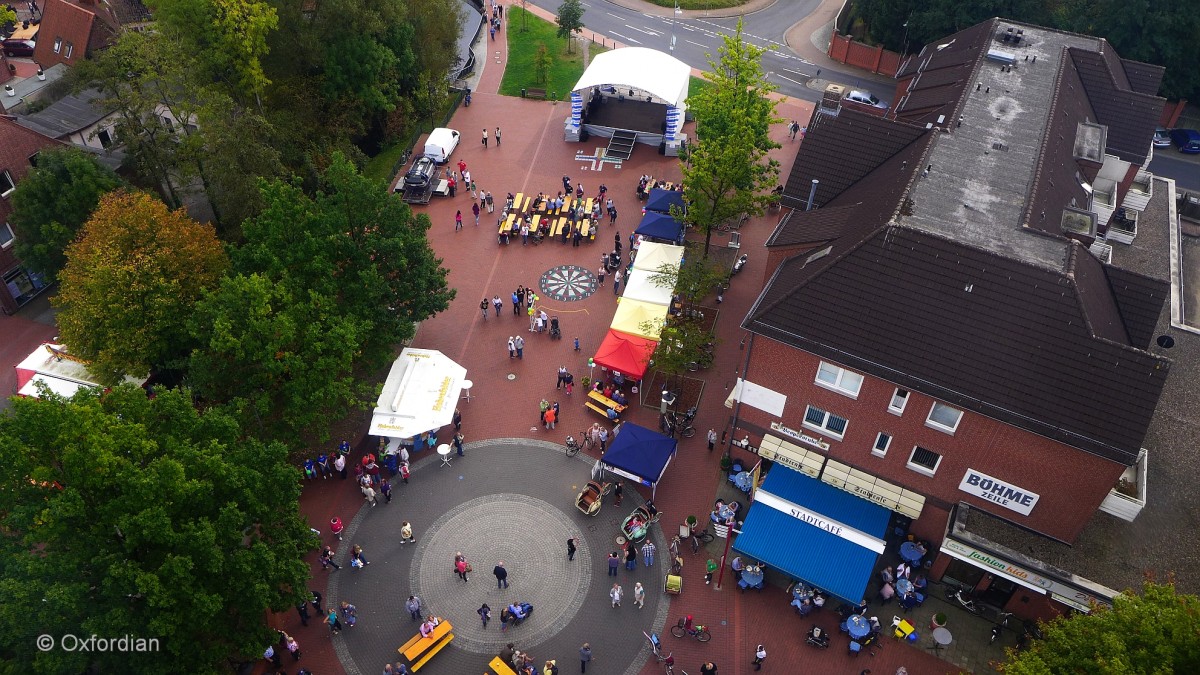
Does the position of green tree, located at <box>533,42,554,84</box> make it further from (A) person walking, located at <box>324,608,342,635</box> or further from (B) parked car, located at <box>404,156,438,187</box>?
(A) person walking, located at <box>324,608,342,635</box>

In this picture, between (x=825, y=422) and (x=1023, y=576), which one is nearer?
(x=1023, y=576)

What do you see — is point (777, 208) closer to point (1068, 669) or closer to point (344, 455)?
point (344, 455)

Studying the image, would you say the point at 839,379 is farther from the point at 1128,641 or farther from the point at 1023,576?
Answer: the point at 1128,641

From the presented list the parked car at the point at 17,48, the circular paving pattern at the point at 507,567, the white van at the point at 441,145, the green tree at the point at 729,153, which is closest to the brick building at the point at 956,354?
the green tree at the point at 729,153

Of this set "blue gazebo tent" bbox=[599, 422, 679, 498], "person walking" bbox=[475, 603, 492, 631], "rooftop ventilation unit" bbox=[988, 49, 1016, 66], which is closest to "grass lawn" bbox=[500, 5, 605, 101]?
"rooftop ventilation unit" bbox=[988, 49, 1016, 66]

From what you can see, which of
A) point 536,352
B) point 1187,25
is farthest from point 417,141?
point 1187,25

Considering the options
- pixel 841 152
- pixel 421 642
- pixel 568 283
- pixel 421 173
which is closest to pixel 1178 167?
pixel 841 152
